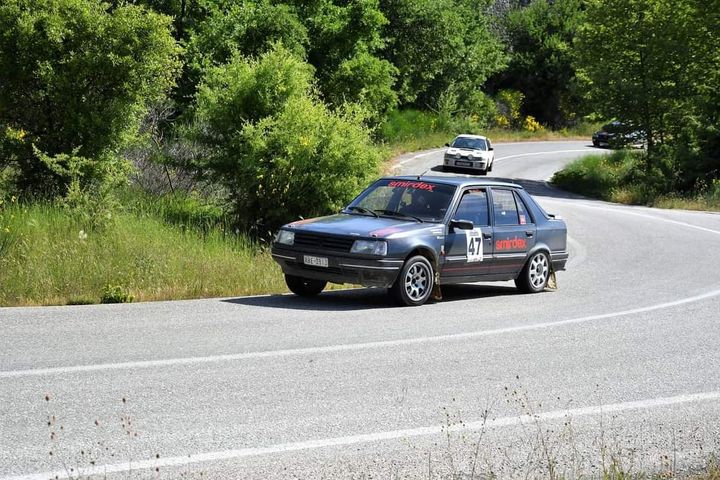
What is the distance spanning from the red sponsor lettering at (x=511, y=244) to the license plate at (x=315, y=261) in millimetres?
2834

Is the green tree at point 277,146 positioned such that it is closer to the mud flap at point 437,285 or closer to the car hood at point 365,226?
the car hood at point 365,226

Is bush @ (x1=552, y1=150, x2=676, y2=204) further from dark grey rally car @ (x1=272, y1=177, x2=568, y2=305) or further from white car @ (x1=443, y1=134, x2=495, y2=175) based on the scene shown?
dark grey rally car @ (x1=272, y1=177, x2=568, y2=305)

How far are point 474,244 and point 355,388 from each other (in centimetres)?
603

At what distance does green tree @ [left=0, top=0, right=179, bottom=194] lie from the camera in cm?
1762

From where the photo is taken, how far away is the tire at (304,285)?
1295 centimetres

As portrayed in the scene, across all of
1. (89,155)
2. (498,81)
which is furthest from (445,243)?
(498,81)

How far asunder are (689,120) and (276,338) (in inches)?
1295

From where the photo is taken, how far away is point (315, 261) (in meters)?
12.3

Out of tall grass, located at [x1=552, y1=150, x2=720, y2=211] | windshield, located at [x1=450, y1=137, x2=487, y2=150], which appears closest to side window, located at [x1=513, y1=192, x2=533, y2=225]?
tall grass, located at [x1=552, y1=150, x2=720, y2=211]

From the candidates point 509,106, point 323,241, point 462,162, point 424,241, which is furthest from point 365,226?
point 509,106

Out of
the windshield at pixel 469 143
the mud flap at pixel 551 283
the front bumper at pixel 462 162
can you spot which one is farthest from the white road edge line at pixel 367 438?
the windshield at pixel 469 143

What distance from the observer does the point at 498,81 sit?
251ft

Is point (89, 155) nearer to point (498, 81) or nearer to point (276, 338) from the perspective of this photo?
point (276, 338)

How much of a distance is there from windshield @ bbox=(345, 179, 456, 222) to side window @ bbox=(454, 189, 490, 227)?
0.21 meters
